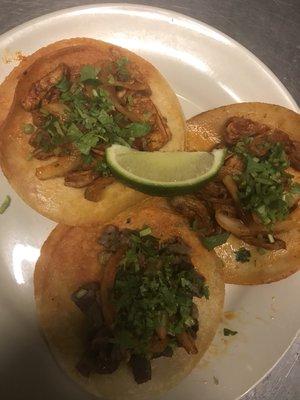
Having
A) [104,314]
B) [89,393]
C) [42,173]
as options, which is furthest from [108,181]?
[89,393]

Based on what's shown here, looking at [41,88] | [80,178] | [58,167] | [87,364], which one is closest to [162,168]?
[80,178]

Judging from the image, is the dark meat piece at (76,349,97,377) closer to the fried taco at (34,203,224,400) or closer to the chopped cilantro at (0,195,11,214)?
the fried taco at (34,203,224,400)

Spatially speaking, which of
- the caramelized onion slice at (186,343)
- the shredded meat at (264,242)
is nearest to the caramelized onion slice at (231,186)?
the shredded meat at (264,242)

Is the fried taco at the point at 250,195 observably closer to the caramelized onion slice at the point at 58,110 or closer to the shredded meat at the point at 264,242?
the shredded meat at the point at 264,242

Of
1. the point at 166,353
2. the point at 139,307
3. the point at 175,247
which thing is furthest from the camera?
the point at 175,247

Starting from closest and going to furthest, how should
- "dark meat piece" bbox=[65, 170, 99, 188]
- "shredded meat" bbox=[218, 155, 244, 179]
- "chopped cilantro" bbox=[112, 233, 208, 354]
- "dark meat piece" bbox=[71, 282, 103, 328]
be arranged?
"chopped cilantro" bbox=[112, 233, 208, 354] < "dark meat piece" bbox=[71, 282, 103, 328] < "dark meat piece" bbox=[65, 170, 99, 188] < "shredded meat" bbox=[218, 155, 244, 179]

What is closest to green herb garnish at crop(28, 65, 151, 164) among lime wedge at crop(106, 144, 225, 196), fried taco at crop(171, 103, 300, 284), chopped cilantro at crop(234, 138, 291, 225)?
lime wedge at crop(106, 144, 225, 196)

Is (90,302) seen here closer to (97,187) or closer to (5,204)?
(97,187)
